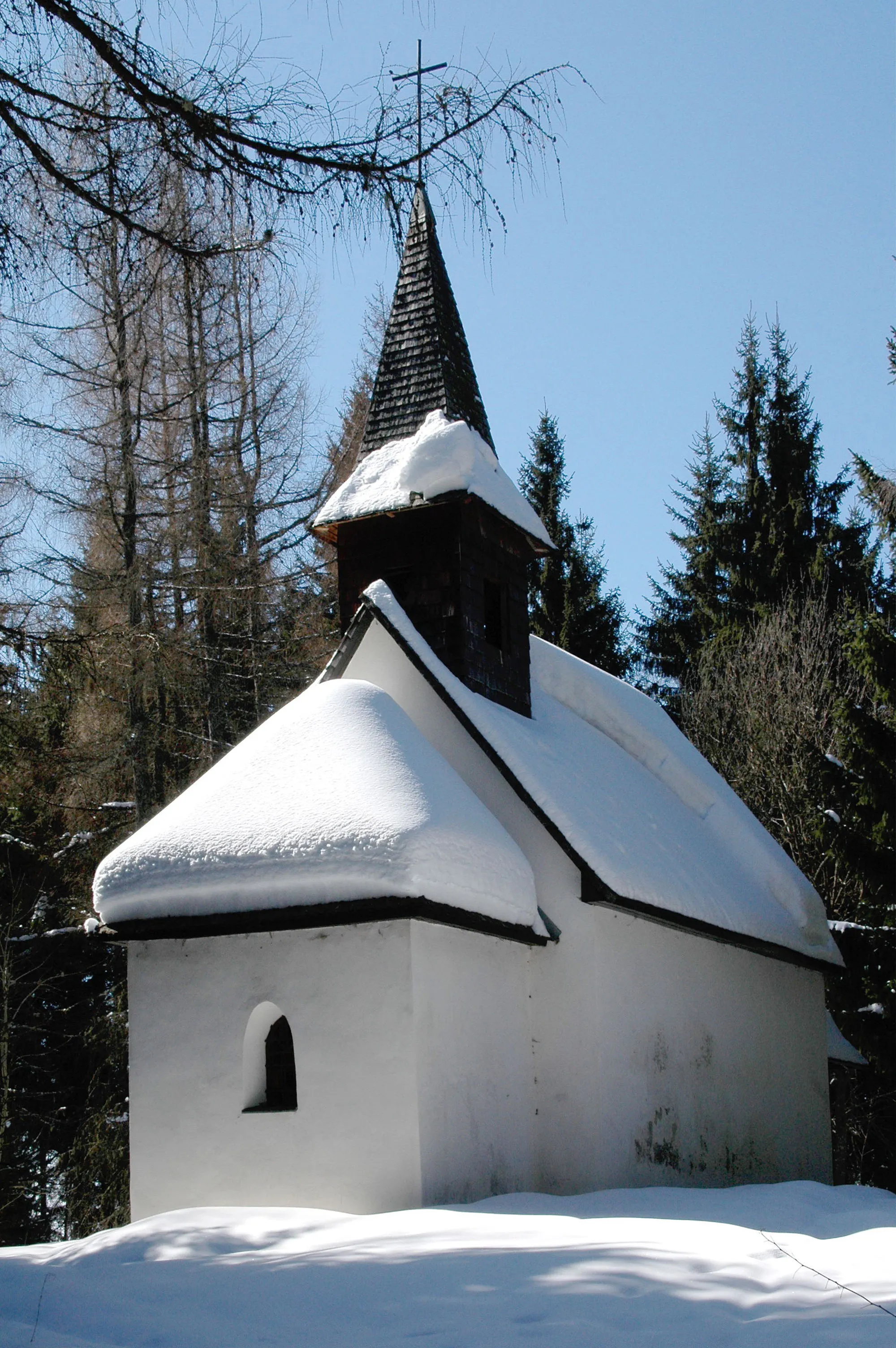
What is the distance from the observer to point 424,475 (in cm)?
1256

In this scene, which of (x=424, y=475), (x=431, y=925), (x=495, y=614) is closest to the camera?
(x=431, y=925)

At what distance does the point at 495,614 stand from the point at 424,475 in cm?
201

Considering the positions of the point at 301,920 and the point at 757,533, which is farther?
the point at 757,533

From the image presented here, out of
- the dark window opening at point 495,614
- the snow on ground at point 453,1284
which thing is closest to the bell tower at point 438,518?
the dark window opening at point 495,614


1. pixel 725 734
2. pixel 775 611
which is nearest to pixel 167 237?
pixel 725 734

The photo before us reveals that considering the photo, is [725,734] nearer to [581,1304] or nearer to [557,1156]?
[557,1156]

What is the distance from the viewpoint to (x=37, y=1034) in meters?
18.6

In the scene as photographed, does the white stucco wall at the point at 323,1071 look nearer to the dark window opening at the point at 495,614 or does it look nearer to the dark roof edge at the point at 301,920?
the dark roof edge at the point at 301,920

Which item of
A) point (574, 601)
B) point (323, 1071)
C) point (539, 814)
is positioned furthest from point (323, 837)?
point (574, 601)

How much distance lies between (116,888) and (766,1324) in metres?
6.24

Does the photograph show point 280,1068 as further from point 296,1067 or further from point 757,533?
point 757,533

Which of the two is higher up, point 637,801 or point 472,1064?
point 637,801

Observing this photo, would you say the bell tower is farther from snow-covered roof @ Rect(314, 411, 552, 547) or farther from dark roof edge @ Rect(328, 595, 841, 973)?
dark roof edge @ Rect(328, 595, 841, 973)

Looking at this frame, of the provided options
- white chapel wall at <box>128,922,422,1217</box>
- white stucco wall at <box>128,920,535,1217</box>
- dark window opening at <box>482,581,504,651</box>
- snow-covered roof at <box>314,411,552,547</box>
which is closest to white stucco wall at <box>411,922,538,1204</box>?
white stucco wall at <box>128,920,535,1217</box>
